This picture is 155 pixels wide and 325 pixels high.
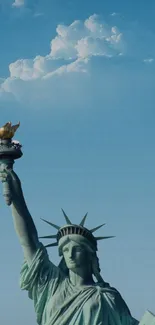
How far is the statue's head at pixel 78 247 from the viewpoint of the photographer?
13.2 meters

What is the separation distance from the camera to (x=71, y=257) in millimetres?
13148


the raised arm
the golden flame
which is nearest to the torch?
the golden flame

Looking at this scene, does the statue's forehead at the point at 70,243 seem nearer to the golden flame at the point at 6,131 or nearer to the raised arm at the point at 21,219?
the raised arm at the point at 21,219

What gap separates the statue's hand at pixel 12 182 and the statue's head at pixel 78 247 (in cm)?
107

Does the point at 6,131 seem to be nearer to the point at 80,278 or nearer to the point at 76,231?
the point at 76,231

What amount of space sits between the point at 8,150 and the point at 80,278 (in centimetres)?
284

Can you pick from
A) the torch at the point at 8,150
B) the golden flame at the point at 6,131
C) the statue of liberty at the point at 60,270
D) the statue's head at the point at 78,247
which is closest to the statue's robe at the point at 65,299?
the statue of liberty at the point at 60,270

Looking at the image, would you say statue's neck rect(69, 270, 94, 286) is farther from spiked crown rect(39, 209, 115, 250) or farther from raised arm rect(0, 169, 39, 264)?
raised arm rect(0, 169, 39, 264)

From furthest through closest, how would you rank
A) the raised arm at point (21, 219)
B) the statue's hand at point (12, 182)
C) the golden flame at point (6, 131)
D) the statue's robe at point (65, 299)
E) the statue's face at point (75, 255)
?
the golden flame at point (6, 131) < the statue's hand at point (12, 182) < the raised arm at point (21, 219) < the statue's face at point (75, 255) < the statue's robe at point (65, 299)

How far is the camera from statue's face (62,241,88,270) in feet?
43.2

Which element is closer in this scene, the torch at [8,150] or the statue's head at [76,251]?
the statue's head at [76,251]

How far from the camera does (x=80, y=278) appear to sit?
1326cm

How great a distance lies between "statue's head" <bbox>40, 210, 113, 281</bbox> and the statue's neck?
0.10 m

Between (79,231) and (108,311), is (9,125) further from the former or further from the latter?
(108,311)
